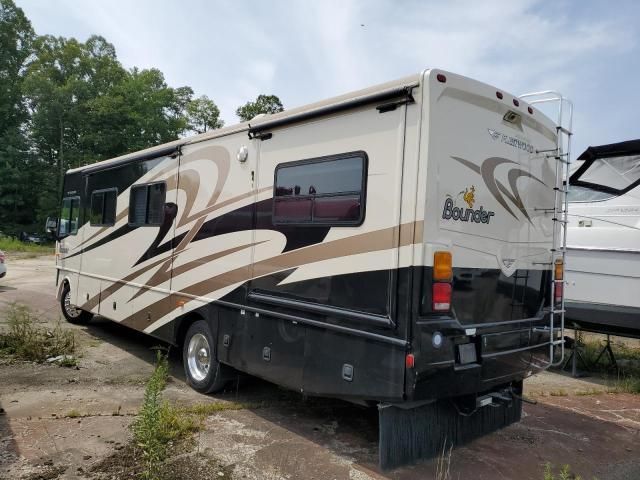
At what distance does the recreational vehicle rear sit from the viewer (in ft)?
11.9

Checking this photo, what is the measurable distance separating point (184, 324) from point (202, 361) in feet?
1.72

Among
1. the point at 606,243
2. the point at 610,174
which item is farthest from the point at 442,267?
the point at 610,174

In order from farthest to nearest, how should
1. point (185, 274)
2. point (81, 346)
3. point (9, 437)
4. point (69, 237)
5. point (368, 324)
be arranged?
point (69, 237)
point (81, 346)
point (185, 274)
point (9, 437)
point (368, 324)

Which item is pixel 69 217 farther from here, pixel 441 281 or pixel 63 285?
pixel 441 281

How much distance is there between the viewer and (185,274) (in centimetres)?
592

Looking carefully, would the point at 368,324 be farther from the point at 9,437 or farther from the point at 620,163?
the point at 620,163

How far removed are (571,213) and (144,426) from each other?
21.3 ft

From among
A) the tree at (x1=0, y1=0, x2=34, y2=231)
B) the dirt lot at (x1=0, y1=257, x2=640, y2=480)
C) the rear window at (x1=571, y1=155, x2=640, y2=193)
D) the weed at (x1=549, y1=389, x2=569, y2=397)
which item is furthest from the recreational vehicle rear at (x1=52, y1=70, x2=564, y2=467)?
the tree at (x1=0, y1=0, x2=34, y2=231)

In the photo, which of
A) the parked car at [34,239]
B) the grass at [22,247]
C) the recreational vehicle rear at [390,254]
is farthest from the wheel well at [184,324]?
the parked car at [34,239]

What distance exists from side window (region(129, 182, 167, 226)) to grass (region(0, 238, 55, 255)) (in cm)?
2570

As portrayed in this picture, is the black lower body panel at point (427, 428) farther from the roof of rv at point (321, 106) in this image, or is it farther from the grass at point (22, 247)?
the grass at point (22, 247)

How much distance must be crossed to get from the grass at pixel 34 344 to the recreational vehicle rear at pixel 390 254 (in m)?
2.32

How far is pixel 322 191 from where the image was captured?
4.30 metres

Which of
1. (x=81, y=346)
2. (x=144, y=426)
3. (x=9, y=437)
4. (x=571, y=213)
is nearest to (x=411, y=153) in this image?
(x=144, y=426)
